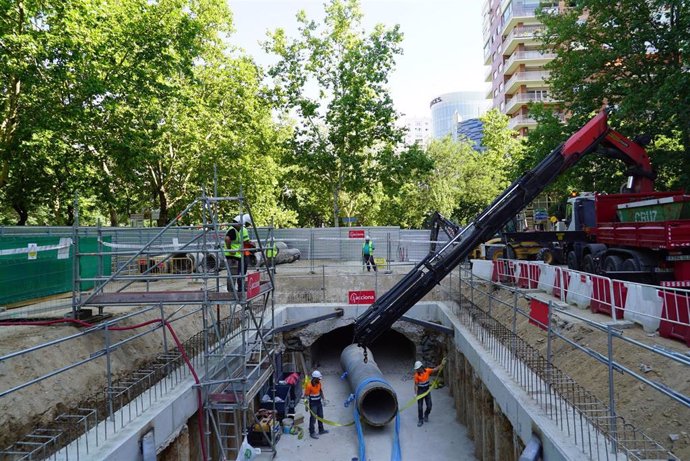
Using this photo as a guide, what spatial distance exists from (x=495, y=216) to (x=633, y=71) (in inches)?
426

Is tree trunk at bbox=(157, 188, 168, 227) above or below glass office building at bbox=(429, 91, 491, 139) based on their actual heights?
below

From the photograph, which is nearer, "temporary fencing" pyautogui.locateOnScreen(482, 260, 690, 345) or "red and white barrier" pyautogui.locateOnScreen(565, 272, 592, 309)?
"temporary fencing" pyautogui.locateOnScreen(482, 260, 690, 345)

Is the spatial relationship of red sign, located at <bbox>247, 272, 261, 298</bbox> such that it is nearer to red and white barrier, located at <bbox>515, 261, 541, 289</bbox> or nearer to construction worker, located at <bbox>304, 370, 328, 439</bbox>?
construction worker, located at <bbox>304, 370, 328, 439</bbox>

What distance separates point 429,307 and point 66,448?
1449 cm

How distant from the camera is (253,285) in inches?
402

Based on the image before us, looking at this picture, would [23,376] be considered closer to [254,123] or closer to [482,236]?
[482,236]

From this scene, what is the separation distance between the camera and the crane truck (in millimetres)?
13094

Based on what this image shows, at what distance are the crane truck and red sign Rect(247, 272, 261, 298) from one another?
4.52 meters

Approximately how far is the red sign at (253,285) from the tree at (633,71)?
14.4 metres

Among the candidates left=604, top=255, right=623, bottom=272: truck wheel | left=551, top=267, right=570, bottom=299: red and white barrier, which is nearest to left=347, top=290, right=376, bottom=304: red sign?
left=551, top=267, right=570, bottom=299: red and white barrier

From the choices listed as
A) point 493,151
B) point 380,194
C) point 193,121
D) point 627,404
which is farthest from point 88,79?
point 493,151

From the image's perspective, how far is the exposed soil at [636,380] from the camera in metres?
6.30

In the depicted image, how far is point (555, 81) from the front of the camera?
68.2 feet

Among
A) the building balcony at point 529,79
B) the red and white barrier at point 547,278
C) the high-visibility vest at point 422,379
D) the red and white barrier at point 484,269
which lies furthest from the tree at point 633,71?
the building balcony at point 529,79
